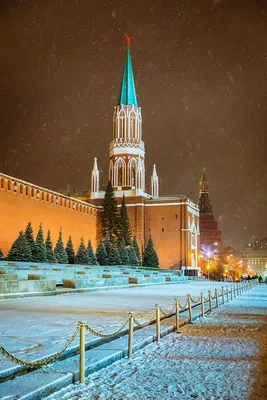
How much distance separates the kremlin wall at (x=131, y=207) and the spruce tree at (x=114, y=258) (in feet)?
11.6

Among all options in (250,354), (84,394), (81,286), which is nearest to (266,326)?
(250,354)

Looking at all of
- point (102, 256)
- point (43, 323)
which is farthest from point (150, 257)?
point (43, 323)

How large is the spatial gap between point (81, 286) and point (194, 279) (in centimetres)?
2790

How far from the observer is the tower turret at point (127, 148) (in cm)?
6012

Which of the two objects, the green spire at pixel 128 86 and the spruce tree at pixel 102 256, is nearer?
the spruce tree at pixel 102 256

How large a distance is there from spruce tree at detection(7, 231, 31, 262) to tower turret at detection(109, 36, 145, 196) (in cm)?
2770

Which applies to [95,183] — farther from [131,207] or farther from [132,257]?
[132,257]

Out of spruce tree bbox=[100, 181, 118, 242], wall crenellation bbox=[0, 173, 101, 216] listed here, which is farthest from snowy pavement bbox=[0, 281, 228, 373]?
spruce tree bbox=[100, 181, 118, 242]

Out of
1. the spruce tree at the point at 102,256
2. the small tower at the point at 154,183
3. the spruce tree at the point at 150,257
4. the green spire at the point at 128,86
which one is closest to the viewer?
the spruce tree at the point at 102,256

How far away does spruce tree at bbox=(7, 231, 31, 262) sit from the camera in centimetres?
3150

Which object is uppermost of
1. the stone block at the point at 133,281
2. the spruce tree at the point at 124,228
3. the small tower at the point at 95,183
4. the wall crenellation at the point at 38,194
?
the small tower at the point at 95,183

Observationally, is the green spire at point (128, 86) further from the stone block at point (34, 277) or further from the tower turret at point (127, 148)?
the stone block at point (34, 277)

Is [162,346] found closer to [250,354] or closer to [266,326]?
[250,354]

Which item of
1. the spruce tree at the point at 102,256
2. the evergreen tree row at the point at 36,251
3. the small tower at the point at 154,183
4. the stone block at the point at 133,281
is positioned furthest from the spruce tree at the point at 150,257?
the stone block at the point at 133,281
